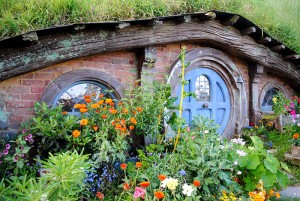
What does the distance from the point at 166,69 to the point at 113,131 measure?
1.97m

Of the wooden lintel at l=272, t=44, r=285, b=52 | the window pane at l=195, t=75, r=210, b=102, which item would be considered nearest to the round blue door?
the window pane at l=195, t=75, r=210, b=102

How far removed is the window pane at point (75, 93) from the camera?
14.9 feet

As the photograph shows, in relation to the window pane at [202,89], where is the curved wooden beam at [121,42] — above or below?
above

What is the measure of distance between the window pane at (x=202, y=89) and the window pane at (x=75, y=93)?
2.09 metres

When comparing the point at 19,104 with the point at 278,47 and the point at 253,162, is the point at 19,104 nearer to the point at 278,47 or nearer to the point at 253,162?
the point at 253,162

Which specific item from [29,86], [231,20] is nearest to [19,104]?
[29,86]

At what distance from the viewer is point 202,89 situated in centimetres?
605

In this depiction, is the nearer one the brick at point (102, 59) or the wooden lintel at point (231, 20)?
the brick at point (102, 59)

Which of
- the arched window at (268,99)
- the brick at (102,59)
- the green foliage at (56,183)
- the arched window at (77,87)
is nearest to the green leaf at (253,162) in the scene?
the arched window at (77,87)

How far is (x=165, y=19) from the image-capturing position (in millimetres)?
4934

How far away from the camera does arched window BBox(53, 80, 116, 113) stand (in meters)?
4.54

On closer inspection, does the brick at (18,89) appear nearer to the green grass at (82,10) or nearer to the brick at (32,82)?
the brick at (32,82)

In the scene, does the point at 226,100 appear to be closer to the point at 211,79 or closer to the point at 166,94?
A: the point at 211,79

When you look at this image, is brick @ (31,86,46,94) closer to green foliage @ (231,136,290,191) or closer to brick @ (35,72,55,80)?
brick @ (35,72,55,80)
